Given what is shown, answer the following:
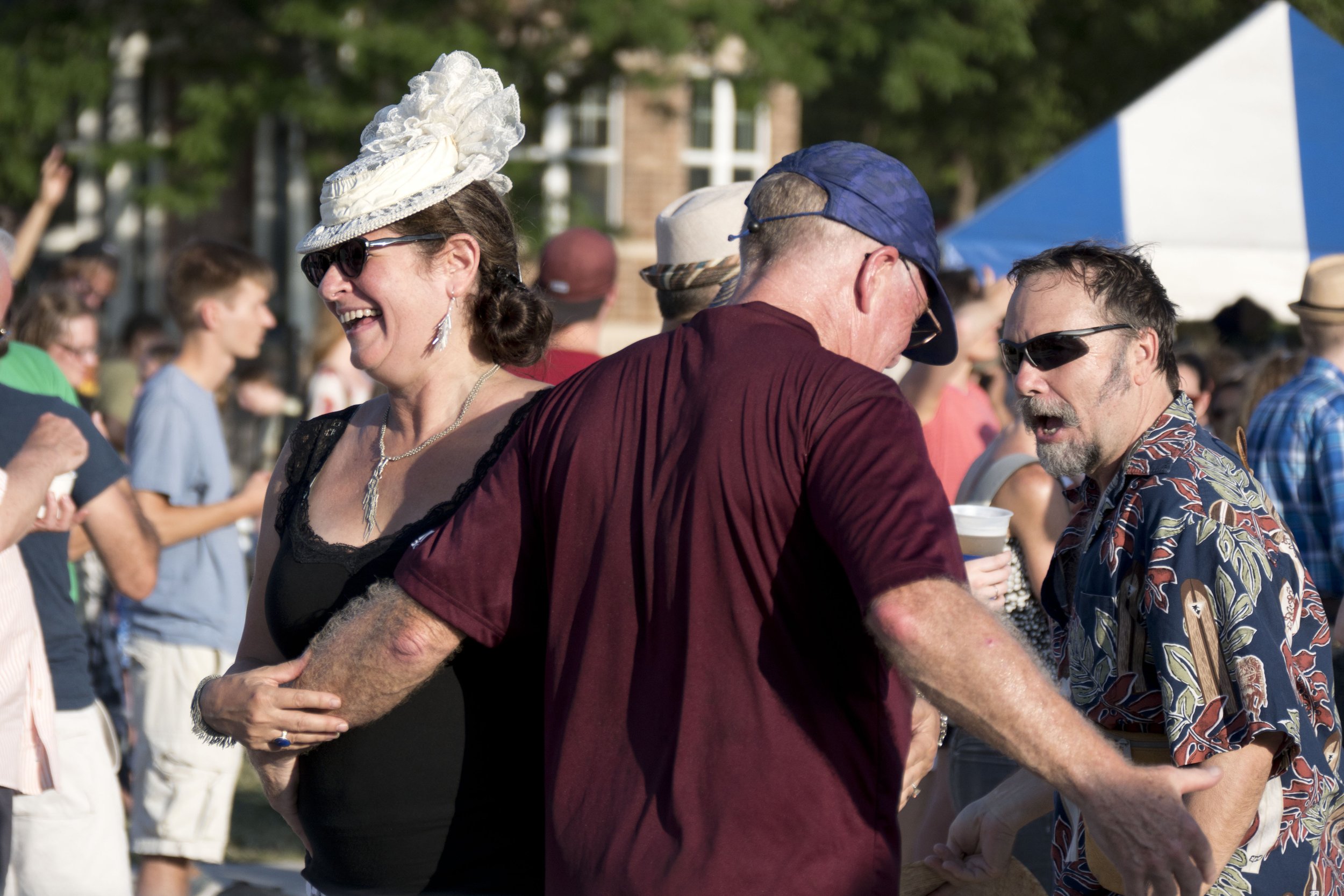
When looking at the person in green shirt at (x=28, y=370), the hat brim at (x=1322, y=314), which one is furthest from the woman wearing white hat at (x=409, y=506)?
the hat brim at (x=1322, y=314)

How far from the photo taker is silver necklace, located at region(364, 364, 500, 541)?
2.45m

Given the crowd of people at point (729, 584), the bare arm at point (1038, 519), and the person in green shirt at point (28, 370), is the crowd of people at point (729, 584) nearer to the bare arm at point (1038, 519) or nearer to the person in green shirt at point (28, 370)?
the bare arm at point (1038, 519)

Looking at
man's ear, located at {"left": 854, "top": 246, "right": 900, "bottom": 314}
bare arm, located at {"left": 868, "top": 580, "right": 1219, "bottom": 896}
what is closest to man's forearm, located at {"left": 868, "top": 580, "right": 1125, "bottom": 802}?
bare arm, located at {"left": 868, "top": 580, "right": 1219, "bottom": 896}

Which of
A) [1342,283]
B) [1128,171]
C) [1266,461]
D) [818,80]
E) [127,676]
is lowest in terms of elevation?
[127,676]

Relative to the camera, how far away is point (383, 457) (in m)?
2.55

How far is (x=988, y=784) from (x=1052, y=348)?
1.50 metres

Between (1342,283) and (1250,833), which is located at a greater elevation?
(1342,283)

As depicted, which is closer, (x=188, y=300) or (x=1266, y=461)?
(x=1266, y=461)

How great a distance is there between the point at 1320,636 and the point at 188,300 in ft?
13.0

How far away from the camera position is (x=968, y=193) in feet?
82.3

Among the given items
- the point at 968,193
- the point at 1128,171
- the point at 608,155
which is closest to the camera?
the point at 1128,171

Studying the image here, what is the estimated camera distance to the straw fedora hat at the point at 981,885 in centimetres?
266

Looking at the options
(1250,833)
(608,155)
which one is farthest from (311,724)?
(608,155)

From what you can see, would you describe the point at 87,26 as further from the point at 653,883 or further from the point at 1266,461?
the point at 653,883
